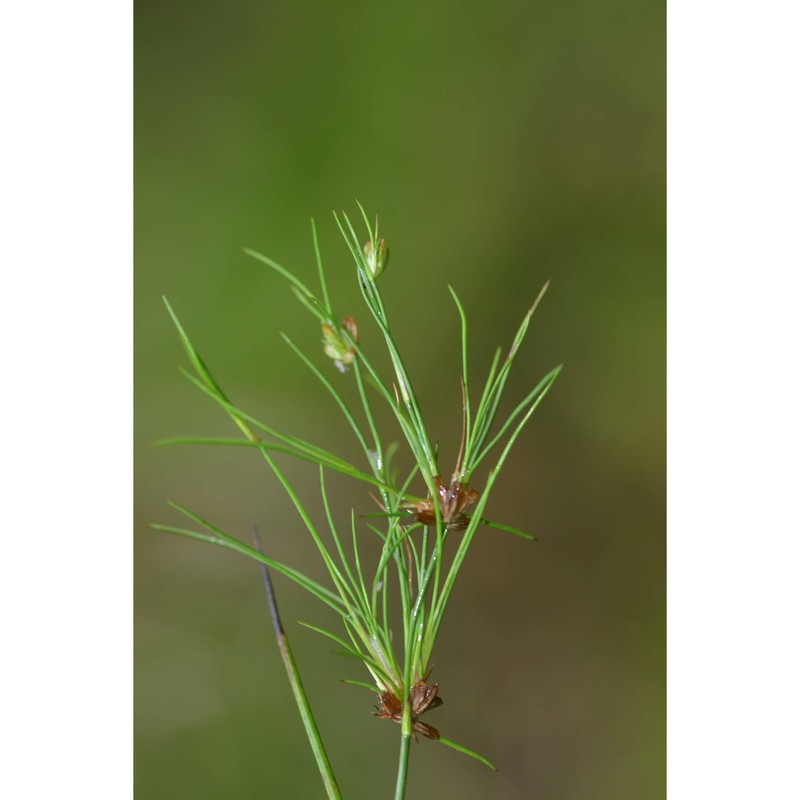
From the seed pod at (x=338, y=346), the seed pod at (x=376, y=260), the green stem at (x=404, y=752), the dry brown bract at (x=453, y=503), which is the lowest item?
the green stem at (x=404, y=752)

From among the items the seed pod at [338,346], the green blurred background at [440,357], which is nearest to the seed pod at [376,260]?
the seed pod at [338,346]

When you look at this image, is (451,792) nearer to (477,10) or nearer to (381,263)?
(381,263)

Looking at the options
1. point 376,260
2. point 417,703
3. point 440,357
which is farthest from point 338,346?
point 440,357

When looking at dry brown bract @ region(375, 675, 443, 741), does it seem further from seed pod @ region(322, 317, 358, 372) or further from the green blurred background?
the green blurred background

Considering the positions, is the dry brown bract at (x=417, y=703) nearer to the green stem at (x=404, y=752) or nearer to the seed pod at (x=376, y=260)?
the green stem at (x=404, y=752)

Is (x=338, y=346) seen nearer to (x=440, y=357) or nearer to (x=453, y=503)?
(x=453, y=503)

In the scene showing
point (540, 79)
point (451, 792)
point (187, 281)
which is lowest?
point (451, 792)

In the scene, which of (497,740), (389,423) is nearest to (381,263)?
(389,423)
